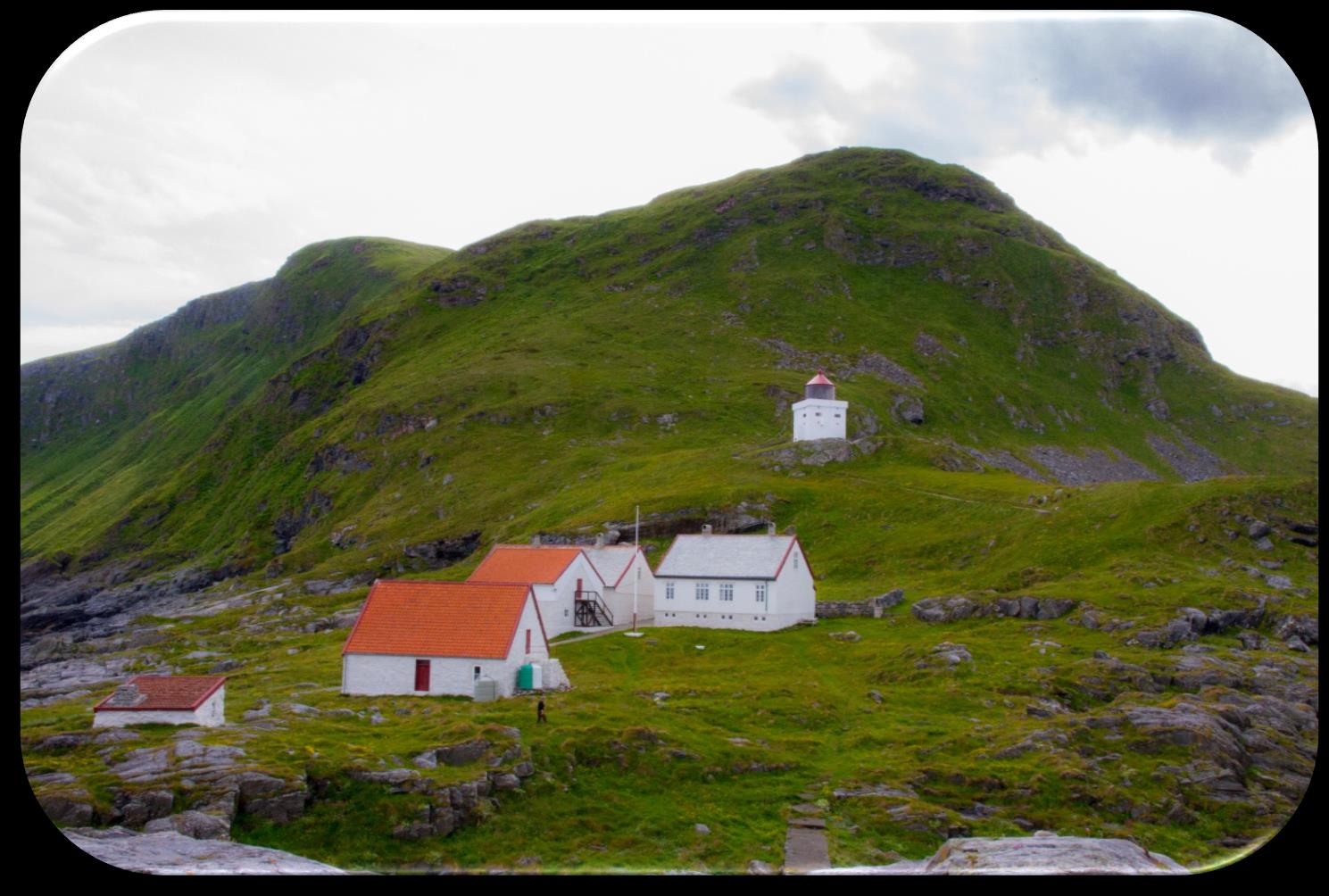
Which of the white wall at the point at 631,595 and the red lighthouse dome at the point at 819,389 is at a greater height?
the red lighthouse dome at the point at 819,389

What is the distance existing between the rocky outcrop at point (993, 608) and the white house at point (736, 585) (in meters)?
7.52

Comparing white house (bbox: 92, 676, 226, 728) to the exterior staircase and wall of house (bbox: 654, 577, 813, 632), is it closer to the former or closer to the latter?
the exterior staircase

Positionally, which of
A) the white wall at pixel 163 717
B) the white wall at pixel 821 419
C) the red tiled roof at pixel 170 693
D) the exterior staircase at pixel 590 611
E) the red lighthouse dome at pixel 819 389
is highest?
the red lighthouse dome at pixel 819 389

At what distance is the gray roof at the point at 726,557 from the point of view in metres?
61.5

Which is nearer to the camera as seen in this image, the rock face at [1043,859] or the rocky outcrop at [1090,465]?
the rock face at [1043,859]

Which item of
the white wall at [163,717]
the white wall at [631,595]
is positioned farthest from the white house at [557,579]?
the white wall at [163,717]

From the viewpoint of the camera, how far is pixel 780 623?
60.5 metres

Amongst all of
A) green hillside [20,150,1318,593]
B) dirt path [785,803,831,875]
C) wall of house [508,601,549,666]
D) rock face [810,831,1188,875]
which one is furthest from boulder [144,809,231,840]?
green hillside [20,150,1318,593]

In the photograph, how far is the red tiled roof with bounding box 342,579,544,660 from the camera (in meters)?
41.5

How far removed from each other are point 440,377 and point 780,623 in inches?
3972

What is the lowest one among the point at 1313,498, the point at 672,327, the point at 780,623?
the point at 780,623

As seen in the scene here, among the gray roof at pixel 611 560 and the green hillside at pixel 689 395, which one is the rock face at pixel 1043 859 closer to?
the gray roof at pixel 611 560

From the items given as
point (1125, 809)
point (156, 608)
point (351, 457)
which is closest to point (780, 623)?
point (1125, 809)

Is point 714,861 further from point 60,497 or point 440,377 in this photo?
point 60,497
